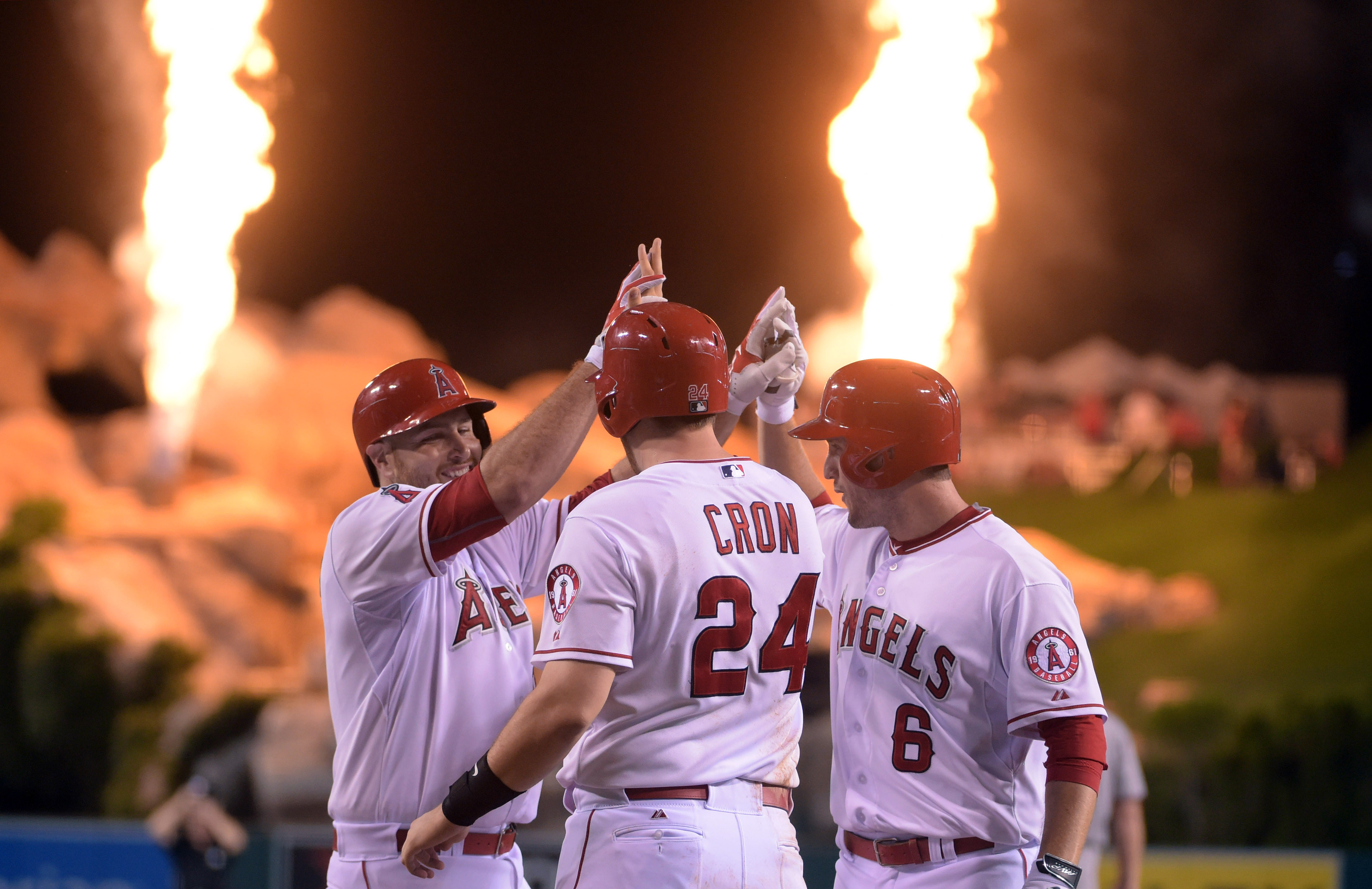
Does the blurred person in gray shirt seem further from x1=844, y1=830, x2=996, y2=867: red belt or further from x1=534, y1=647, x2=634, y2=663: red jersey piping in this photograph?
x1=534, y1=647, x2=634, y2=663: red jersey piping

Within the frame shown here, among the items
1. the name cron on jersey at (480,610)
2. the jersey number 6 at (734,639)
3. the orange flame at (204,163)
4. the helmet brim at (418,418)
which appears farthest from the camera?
the orange flame at (204,163)

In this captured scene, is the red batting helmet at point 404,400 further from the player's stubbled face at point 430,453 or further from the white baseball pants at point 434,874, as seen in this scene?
the white baseball pants at point 434,874

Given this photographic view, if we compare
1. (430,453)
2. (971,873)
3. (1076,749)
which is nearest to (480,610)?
(430,453)

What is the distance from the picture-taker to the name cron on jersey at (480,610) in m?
2.75

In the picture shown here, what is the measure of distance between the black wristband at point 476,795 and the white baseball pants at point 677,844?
0.18m

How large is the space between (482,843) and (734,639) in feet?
3.02

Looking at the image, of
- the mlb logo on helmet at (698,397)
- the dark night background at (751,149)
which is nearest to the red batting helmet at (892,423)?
the mlb logo on helmet at (698,397)

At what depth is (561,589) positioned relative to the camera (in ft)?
7.13

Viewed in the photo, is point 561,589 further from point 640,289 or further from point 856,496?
point 640,289

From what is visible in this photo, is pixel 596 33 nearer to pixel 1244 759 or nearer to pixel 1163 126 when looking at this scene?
pixel 1163 126

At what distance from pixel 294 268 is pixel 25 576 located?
3.37 meters

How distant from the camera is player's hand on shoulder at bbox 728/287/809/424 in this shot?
279 cm

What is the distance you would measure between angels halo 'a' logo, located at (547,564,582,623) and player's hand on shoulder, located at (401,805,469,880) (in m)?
0.45

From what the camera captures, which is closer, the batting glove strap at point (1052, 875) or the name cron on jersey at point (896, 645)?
the batting glove strap at point (1052, 875)
